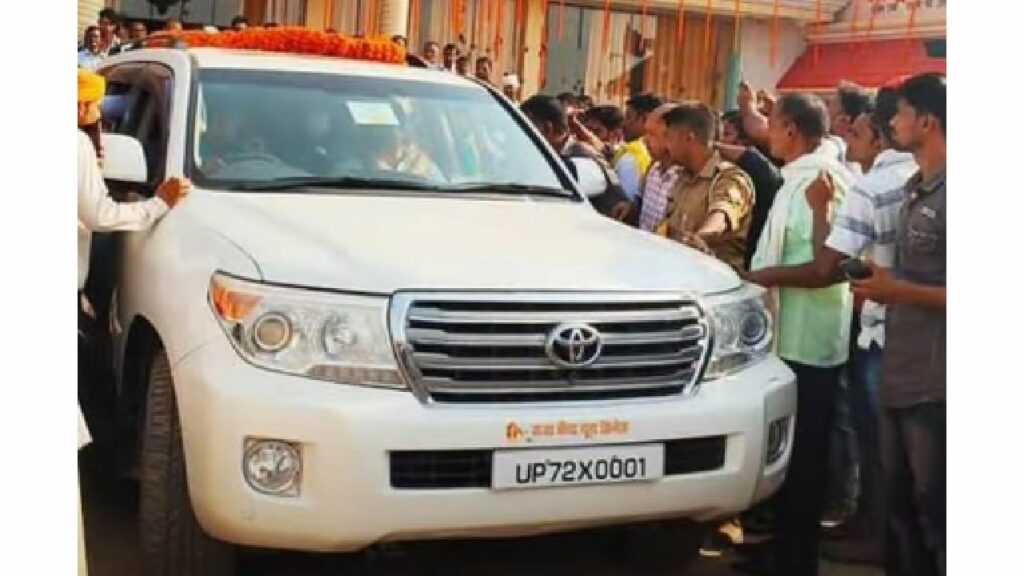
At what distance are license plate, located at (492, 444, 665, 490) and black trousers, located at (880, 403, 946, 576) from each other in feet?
2.17

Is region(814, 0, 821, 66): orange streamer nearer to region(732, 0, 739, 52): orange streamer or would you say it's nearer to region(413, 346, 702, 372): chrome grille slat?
region(732, 0, 739, 52): orange streamer

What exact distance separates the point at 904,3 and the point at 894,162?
407 mm

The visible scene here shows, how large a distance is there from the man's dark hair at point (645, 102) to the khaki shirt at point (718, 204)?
342 millimetres

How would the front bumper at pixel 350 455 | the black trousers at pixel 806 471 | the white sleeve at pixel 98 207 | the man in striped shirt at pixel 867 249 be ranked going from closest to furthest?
the front bumper at pixel 350 455
the white sleeve at pixel 98 207
the man in striped shirt at pixel 867 249
the black trousers at pixel 806 471

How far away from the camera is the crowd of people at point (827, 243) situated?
11.3 feet

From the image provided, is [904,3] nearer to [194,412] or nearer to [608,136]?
[194,412]

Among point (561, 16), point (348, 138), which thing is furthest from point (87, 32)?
point (561, 16)

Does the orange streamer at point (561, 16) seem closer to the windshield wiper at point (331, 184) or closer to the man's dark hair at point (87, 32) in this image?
the windshield wiper at point (331, 184)

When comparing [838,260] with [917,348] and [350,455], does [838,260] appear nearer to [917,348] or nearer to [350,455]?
[917,348]

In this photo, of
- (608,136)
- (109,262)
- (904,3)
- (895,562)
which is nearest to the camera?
(904,3)

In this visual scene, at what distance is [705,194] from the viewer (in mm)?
4398

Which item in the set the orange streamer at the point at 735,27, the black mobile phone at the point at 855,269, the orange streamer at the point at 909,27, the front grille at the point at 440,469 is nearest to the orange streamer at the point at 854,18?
the orange streamer at the point at 909,27

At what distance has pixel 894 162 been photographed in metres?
3.62
